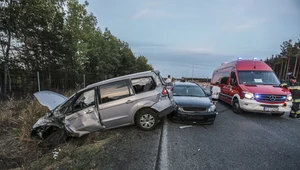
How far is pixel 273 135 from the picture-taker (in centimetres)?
516

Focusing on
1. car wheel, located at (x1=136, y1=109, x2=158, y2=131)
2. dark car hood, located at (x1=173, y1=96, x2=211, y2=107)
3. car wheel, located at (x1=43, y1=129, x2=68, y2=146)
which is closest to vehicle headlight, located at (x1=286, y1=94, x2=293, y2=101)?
dark car hood, located at (x1=173, y1=96, x2=211, y2=107)

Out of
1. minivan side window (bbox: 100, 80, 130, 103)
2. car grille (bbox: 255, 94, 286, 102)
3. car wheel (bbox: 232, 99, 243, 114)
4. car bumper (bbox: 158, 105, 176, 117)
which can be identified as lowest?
car wheel (bbox: 232, 99, 243, 114)

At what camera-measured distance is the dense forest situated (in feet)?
30.0

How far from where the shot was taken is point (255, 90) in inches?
281

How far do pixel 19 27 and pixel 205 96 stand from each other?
10.2 m

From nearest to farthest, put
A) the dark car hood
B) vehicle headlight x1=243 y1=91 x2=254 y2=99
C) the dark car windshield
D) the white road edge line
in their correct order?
the white road edge line
the dark car hood
vehicle headlight x1=243 y1=91 x2=254 y2=99
the dark car windshield

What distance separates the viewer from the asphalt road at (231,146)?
341cm

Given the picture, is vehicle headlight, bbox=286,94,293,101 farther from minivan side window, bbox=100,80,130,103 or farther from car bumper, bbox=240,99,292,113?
minivan side window, bbox=100,80,130,103

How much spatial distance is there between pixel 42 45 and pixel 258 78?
Answer: 1260 cm

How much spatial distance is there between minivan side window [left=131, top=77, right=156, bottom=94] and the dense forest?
718 centimetres

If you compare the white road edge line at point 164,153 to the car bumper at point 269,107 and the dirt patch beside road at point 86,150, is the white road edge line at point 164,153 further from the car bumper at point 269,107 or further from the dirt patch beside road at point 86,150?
the car bumper at point 269,107

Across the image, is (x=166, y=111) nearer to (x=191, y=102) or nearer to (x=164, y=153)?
(x=191, y=102)

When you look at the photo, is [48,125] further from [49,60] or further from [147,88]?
[49,60]

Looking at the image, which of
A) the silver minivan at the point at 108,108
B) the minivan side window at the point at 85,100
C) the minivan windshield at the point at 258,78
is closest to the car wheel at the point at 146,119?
the silver minivan at the point at 108,108
